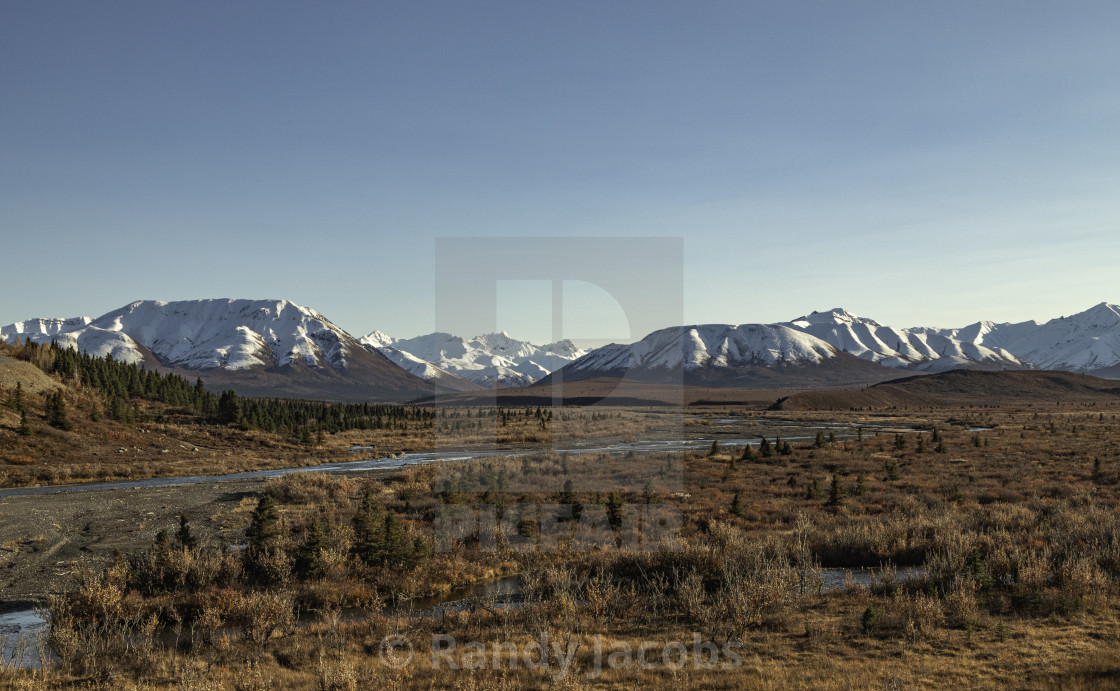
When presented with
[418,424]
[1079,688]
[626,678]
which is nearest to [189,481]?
[626,678]

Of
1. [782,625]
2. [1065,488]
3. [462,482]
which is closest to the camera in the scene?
[782,625]

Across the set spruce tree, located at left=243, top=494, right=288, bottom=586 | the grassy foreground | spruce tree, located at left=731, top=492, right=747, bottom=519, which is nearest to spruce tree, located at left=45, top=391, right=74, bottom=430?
the grassy foreground

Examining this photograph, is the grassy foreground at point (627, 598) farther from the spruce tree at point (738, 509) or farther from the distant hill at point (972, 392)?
the distant hill at point (972, 392)

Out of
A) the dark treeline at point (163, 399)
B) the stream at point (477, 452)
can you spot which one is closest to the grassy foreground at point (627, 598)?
the stream at point (477, 452)

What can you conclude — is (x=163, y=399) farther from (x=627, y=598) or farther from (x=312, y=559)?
(x=627, y=598)

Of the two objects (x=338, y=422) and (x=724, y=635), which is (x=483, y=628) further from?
(x=338, y=422)

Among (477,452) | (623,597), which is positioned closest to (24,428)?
(477,452)

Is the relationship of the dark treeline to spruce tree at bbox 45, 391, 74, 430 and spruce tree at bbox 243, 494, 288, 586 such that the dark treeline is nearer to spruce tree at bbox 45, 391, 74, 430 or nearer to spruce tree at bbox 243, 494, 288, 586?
spruce tree at bbox 45, 391, 74, 430
